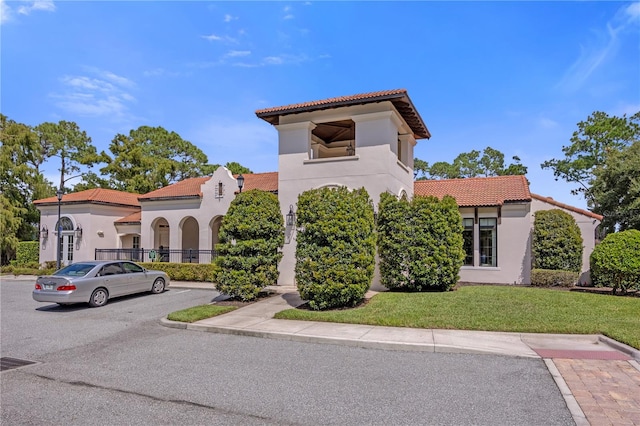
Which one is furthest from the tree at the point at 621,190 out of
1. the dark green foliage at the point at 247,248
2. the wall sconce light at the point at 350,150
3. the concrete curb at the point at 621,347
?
the dark green foliage at the point at 247,248

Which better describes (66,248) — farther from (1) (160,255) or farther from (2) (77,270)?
(2) (77,270)

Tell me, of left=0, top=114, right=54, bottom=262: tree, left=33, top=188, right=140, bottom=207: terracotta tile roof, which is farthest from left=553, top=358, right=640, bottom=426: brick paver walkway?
left=0, top=114, right=54, bottom=262: tree

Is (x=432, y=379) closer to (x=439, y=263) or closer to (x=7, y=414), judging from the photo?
(x=7, y=414)

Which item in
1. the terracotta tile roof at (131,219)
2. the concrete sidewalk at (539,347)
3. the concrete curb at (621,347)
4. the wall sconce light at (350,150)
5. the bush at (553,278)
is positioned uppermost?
the wall sconce light at (350,150)

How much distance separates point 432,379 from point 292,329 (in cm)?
386

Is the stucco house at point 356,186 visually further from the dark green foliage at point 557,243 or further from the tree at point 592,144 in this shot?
the tree at point 592,144

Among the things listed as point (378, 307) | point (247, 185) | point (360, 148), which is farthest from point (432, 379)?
point (247, 185)

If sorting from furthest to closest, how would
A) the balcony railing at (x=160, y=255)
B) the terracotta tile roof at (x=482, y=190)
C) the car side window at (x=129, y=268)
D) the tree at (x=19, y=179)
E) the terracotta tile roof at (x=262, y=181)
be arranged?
the tree at (x=19, y=179), the terracotta tile roof at (x=262, y=181), the balcony railing at (x=160, y=255), the terracotta tile roof at (x=482, y=190), the car side window at (x=129, y=268)

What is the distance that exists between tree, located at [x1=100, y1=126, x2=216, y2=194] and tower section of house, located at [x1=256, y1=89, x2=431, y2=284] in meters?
26.8

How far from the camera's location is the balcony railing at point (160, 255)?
2086 centimetres

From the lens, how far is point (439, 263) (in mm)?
13008

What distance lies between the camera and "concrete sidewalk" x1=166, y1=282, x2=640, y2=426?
15.7 feet

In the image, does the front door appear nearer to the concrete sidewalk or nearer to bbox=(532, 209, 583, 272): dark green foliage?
the concrete sidewalk

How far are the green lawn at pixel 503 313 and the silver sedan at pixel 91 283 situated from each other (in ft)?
21.0
